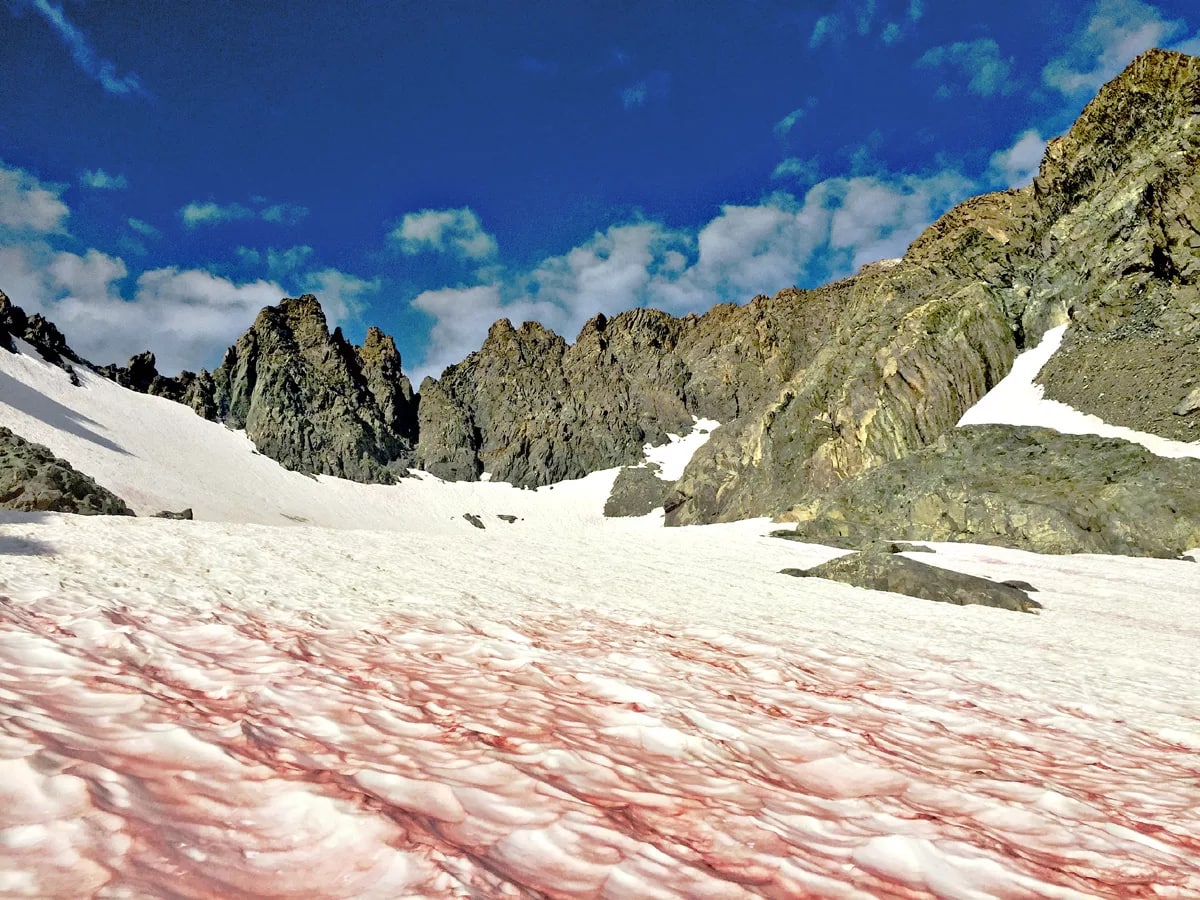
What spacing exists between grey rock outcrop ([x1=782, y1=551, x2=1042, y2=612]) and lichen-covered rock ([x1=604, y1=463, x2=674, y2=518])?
65196 mm

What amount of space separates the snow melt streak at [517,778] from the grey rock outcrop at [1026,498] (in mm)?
26701

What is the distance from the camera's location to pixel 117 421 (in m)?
77.0

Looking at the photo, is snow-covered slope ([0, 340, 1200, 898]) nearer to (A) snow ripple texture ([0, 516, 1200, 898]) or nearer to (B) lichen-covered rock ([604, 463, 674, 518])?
(A) snow ripple texture ([0, 516, 1200, 898])

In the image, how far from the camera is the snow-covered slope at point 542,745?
2.34 meters

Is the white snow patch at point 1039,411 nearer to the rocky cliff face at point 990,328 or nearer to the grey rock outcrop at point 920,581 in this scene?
the rocky cliff face at point 990,328

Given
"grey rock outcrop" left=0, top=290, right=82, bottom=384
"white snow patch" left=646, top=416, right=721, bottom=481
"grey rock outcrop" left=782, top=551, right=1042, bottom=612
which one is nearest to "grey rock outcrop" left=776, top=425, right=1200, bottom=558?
"grey rock outcrop" left=782, top=551, right=1042, bottom=612

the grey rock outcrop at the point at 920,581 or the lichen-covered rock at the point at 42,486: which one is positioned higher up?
the grey rock outcrop at the point at 920,581

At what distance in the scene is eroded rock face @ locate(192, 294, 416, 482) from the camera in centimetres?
8975

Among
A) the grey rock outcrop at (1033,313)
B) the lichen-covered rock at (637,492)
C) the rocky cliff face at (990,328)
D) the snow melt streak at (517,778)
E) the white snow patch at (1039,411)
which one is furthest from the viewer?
the lichen-covered rock at (637,492)

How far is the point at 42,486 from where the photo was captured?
21500 mm

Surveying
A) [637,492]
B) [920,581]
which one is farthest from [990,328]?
[637,492]

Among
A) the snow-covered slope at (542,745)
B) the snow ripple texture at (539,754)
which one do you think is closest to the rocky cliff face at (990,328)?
the snow-covered slope at (542,745)

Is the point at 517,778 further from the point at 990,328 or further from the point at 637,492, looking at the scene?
the point at 637,492

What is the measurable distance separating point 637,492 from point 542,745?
3425 inches
